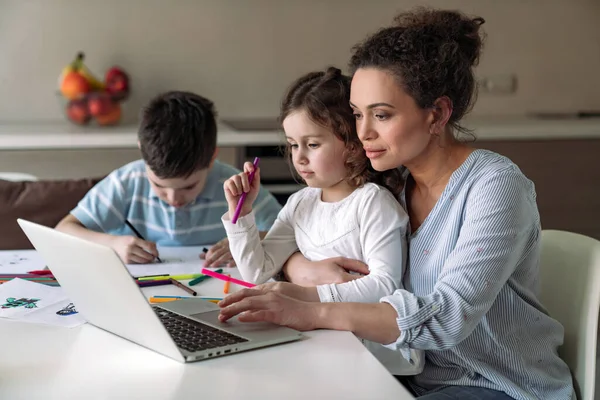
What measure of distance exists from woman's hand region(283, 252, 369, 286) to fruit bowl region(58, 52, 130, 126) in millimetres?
1951

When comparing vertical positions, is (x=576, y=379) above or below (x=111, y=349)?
below

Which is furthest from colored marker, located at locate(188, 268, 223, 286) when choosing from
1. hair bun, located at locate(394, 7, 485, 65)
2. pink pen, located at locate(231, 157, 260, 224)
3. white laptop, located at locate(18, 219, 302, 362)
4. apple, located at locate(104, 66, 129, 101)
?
apple, located at locate(104, 66, 129, 101)

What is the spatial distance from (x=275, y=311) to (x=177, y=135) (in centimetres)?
90

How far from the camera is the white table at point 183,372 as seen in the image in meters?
1.01

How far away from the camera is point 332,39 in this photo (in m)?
3.70

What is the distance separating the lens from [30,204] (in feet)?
7.70

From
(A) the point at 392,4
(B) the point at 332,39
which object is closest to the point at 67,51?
(B) the point at 332,39

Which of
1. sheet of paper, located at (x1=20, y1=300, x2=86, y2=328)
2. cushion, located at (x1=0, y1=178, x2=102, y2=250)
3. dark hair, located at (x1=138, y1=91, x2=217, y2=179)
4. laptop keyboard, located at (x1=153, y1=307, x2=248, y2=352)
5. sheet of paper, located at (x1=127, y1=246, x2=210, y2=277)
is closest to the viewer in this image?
laptop keyboard, located at (x1=153, y1=307, x2=248, y2=352)

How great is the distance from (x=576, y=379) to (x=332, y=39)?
252 centimetres

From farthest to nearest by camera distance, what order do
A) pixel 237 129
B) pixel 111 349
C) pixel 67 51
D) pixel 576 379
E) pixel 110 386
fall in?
pixel 67 51 → pixel 237 129 → pixel 576 379 → pixel 111 349 → pixel 110 386

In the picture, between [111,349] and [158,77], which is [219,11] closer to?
[158,77]

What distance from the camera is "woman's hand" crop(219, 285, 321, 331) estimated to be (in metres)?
1.24

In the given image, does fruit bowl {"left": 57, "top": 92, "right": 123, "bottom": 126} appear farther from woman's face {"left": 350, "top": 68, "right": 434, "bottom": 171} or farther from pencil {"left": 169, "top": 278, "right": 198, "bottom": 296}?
woman's face {"left": 350, "top": 68, "right": 434, "bottom": 171}

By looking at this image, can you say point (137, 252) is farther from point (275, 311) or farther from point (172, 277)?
point (275, 311)
